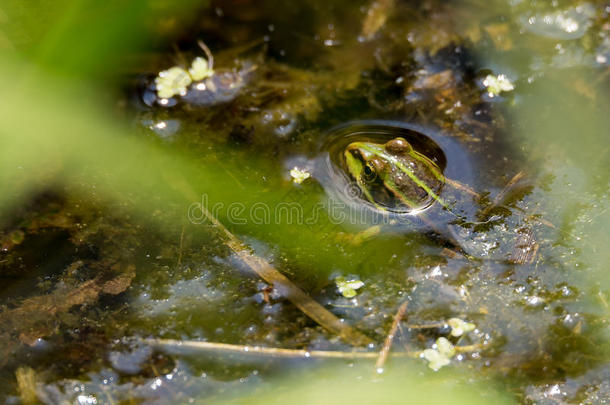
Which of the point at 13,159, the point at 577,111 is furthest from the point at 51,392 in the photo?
the point at 577,111

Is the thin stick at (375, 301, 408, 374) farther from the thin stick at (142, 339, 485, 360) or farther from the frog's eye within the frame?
the frog's eye

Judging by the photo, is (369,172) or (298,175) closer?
(369,172)

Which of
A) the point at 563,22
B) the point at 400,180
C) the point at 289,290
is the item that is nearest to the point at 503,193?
the point at 400,180

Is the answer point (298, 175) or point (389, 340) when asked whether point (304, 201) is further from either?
point (389, 340)

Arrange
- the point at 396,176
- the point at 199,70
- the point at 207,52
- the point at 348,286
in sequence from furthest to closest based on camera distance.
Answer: the point at 207,52
the point at 199,70
the point at 396,176
the point at 348,286

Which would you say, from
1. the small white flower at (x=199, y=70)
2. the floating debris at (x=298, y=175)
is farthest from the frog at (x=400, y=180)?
the small white flower at (x=199, y=70)

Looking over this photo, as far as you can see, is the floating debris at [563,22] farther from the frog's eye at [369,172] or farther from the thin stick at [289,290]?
the thin stick at [289,290]

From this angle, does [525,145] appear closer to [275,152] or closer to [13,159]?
[275,152]
